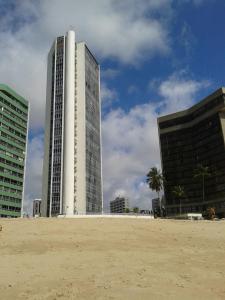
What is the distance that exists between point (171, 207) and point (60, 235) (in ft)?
421

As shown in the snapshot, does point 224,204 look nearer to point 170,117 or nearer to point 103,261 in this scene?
point 170,117

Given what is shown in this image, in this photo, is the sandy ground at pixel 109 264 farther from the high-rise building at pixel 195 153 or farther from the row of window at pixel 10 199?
the row of window at pixel 10 199

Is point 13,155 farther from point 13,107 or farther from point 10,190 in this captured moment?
point 13,107

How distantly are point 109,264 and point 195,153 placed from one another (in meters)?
141

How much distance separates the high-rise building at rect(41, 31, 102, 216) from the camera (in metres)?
134

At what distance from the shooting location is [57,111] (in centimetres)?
14550

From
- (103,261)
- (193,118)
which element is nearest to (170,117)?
(193,118)

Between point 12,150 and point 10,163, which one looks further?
point 12,150

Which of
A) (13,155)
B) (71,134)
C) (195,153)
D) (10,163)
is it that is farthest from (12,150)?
(195,153)

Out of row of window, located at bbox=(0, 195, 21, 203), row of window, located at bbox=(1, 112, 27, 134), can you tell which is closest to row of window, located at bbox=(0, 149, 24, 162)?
row of window, located at bbox=(1, 112, 27, 134)

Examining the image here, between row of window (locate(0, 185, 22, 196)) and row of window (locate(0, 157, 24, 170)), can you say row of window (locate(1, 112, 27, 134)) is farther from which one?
row of window (locate(0, 185, 22, 196))

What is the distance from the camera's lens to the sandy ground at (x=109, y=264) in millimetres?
A: 21453

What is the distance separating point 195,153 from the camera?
16375 cm

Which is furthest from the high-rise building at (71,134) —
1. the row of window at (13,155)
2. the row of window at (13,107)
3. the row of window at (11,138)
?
the row of window at (13,107)
